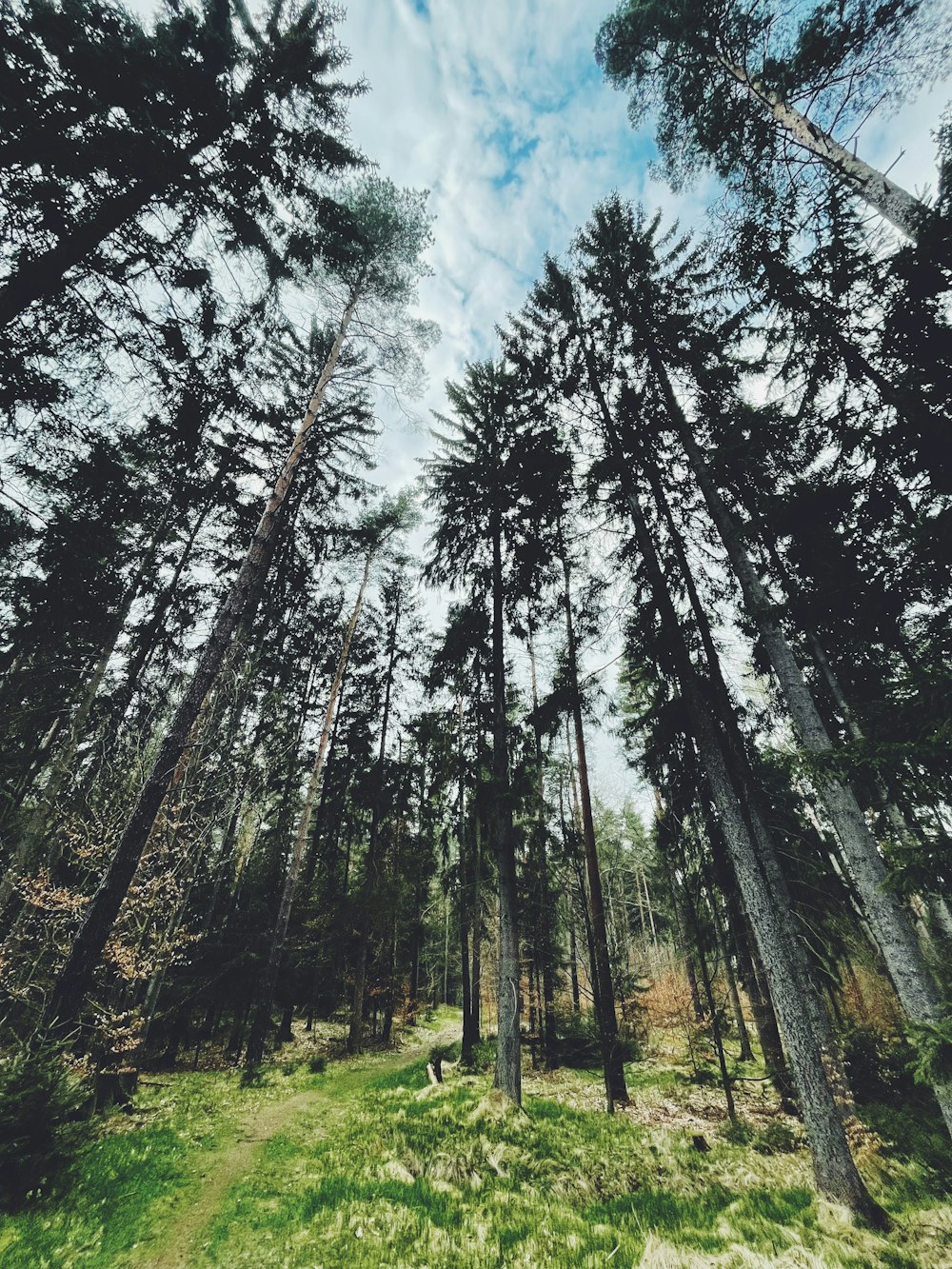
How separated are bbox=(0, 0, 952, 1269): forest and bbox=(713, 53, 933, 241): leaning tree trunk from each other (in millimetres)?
82

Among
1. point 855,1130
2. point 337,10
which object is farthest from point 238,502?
point 855,1130

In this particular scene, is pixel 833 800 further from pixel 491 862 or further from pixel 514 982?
pixel 491 862

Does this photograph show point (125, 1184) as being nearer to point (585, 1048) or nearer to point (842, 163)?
point (585, 1048)

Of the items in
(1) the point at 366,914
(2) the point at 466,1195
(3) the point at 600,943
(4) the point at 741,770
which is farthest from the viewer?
(1) the point at 366,914

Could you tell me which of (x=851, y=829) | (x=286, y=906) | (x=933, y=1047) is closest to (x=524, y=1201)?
(x=933, y=1047)

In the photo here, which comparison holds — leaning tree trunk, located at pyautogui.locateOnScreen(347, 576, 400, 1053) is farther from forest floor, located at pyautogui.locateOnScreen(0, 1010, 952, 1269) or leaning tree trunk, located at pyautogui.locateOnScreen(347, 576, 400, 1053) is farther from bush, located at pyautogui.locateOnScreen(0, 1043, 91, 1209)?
bush, located at pyautogui.locateOnScreen(0, 1043, 91, 1209)

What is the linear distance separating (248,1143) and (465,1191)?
14.8 feet

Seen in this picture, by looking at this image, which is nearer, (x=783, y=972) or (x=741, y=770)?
(x=783, y=972)

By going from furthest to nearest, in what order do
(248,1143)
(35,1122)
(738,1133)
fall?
(738,1133), (248,1143), (35,1122)

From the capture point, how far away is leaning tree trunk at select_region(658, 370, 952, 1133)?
5.02 meters

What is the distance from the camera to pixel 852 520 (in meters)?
6.36

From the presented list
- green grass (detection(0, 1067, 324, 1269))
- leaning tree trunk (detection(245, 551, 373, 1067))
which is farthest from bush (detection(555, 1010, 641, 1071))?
green grass (detection(0, 1067, 324, 1269))

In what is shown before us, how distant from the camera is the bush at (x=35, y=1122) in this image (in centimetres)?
462

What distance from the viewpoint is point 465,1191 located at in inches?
204
